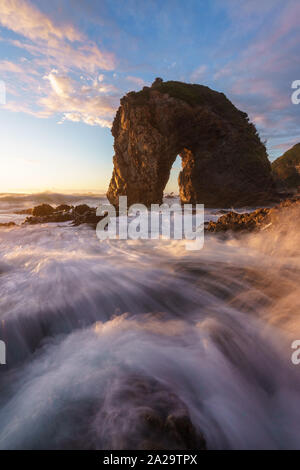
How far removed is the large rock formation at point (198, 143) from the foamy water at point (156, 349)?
51.5 ft

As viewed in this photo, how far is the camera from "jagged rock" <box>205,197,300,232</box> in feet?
13.0

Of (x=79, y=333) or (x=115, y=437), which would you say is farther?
(x=79, y=333)

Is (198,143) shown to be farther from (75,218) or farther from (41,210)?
(41,210)

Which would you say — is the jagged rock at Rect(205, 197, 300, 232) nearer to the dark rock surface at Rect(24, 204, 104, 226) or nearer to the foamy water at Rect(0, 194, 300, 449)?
the foamy water at Rect(0, 194, 300, 449)

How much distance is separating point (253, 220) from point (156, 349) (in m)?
3.60

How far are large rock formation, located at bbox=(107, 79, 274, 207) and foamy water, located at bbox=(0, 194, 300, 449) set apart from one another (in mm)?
15704

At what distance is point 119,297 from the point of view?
3.03 m

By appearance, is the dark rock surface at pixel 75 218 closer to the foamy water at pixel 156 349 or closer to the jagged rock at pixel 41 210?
the jagged rock at pixel 41 210

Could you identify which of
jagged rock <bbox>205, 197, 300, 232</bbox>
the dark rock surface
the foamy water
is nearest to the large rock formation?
the dark rock surface

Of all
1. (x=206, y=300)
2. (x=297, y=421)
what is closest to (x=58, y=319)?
(x=206, y=300)

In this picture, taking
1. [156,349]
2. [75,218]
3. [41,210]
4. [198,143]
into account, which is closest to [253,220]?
[156,349]

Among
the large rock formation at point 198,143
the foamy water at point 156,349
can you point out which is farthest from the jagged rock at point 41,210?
the foamy water at point 156,349

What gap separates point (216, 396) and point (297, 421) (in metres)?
0.55
